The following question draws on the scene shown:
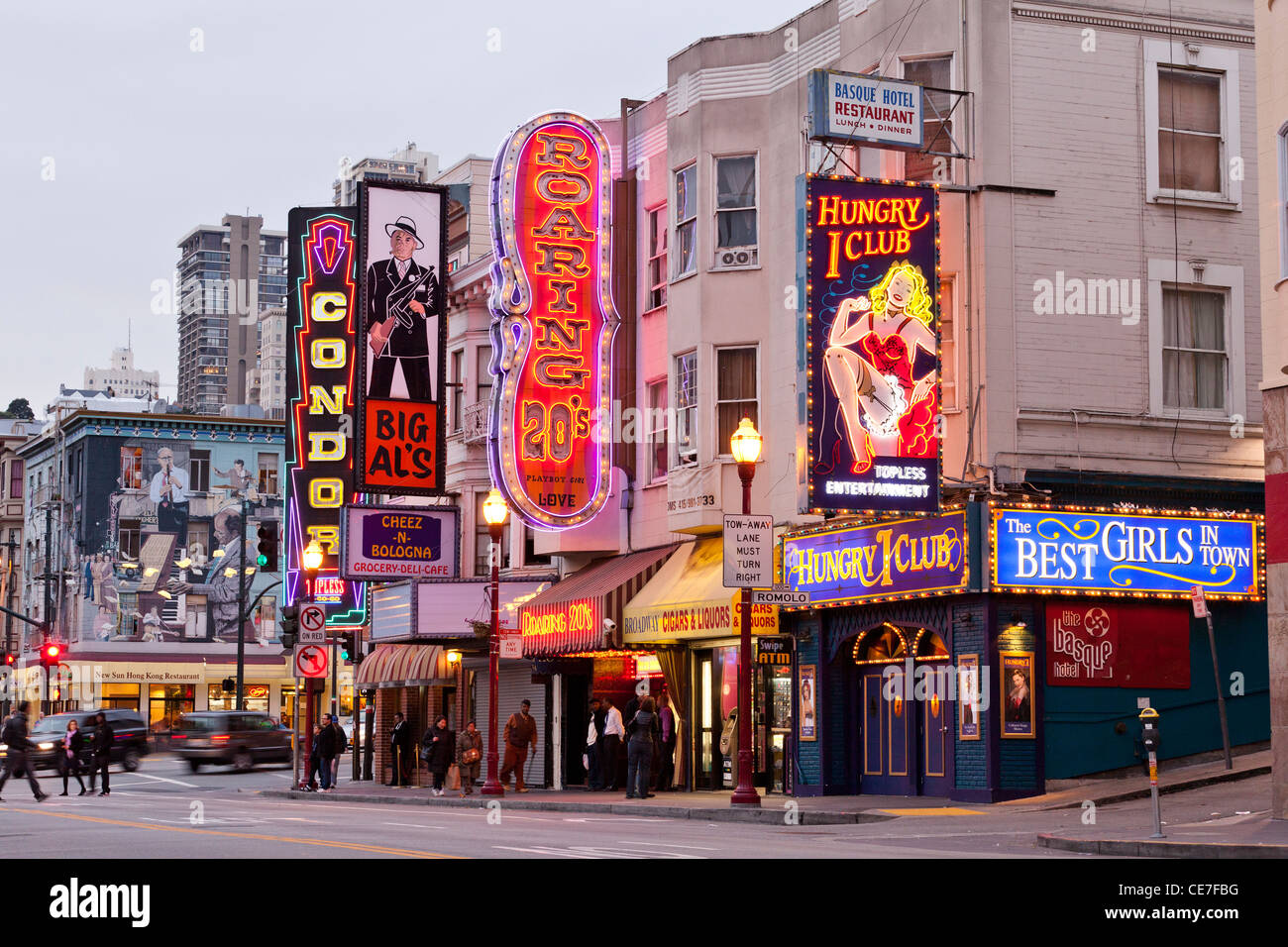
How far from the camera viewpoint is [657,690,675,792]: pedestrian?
35.6 m

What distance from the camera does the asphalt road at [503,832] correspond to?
17812mm

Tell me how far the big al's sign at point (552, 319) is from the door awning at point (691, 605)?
2.68 metres

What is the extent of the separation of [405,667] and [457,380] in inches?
291

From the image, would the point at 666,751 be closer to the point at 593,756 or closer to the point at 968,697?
the point at 593,756

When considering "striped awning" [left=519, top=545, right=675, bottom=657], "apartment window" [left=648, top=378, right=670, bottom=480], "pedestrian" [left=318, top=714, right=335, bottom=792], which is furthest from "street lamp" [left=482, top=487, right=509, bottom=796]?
"pedestrian" [left=318, top=714, right=335, bottom=792]

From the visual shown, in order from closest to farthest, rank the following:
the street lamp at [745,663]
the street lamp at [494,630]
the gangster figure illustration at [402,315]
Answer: the street lamp at [745,663] < the street lamp at [494,630] < the gangster figure illustration at [402,315]

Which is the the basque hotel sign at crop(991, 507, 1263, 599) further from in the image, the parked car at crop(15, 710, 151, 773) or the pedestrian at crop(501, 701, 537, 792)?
the parked car at crop(15, 710, 151, 773)

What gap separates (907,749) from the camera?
3014 cm

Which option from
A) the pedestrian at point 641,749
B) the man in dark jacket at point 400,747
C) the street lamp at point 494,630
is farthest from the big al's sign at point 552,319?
the man in dark jacket at point 400,747

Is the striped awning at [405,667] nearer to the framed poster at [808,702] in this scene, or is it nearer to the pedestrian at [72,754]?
the pedestrian at [72,754]

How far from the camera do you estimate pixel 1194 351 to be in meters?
30.4

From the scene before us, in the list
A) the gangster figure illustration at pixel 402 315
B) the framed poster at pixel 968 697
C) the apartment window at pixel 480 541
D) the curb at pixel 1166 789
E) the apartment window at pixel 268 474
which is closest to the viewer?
the curb at pixel 1166 789
